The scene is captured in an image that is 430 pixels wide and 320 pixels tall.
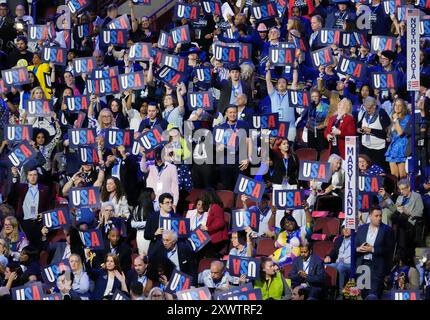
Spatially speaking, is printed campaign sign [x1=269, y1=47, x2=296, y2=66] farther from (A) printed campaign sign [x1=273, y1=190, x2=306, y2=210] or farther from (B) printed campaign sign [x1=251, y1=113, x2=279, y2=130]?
(A) printed campaign sign [x1=273, y1=190, x2=306, y2=210]

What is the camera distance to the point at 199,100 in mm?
24047

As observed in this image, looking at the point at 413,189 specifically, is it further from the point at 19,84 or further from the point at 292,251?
the point at 19,84

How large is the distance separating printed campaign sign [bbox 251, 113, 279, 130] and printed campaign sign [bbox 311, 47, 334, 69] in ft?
4.49

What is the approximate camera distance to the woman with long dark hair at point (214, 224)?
22.4 metres

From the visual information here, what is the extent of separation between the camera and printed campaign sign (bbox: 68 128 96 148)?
24.2 meters

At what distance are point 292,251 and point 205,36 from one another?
5317 millimetres

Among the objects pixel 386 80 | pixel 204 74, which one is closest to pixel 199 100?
pixel 204 74

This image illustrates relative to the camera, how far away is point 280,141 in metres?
23.0

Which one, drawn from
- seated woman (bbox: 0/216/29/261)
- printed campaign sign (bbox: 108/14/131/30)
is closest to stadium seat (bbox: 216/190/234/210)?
seated woman (bbox: 0/216/29/261)

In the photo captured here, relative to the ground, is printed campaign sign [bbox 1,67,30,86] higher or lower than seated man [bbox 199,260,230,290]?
higher
